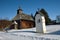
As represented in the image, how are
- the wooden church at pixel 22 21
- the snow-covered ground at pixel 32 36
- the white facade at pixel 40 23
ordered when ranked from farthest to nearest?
the wooden church at pixel 22 21 < the white facade at pixel 40 23 < the snow-covered ground at pixel 32 36

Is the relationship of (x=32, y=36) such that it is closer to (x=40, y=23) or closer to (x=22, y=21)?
(x=40, y=23)

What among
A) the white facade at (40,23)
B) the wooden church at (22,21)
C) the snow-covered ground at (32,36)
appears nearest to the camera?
the snow-covered ground at (32,36)

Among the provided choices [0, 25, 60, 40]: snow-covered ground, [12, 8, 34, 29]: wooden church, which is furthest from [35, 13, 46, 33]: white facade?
[12, 8, 34, 29]: wooden church

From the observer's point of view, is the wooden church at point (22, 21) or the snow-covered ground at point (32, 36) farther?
the wooden church at point (22, 21)

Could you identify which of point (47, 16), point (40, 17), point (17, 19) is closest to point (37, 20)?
point (40, 17)

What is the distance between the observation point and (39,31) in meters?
21.2

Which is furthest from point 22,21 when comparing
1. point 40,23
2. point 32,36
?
point 32,36

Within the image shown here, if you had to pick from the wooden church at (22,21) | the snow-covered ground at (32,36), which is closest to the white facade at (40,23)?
the snow-covered ground at (32,36)

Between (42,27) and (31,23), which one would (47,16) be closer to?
(31,23)

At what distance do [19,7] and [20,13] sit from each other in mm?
2875

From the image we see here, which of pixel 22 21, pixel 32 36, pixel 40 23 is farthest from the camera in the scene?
pixel 22 21

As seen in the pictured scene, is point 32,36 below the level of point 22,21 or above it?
below

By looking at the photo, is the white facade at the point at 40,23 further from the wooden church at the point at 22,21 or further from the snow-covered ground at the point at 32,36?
the wooden church at the point at 22,21

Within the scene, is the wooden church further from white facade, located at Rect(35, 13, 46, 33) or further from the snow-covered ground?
the snow-covered ground
